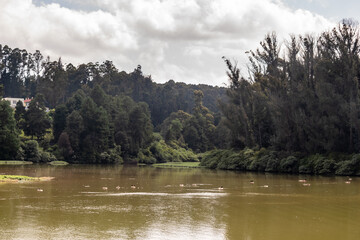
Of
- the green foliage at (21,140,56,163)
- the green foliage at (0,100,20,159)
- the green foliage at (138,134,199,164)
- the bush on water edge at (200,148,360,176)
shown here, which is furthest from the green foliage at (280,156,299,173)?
the green foliage at (21,140,56,163)

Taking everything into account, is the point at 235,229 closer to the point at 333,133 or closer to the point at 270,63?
the point at 333,133

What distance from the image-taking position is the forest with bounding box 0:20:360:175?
4603cm

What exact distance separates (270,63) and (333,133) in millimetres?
18651

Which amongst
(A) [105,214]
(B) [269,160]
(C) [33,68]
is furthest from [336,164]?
(C) [33,68]

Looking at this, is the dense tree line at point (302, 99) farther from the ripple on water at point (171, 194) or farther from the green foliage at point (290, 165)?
the ripple on water at point (171, 194)

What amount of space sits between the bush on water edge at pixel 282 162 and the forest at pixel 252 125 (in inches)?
3.9

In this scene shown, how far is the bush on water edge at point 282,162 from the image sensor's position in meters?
42.4

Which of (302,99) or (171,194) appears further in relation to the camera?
(302,99)

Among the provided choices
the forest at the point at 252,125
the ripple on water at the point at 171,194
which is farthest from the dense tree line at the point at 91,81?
the ripple on water at the point at 171,194

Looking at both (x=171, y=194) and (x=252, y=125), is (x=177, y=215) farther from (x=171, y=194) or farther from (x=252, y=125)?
(x=252, y=125)

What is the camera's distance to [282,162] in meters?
49.7

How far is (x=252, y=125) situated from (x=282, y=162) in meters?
11.7

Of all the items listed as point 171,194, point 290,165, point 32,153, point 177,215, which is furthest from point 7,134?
point 177,215

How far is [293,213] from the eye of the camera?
18.2m
